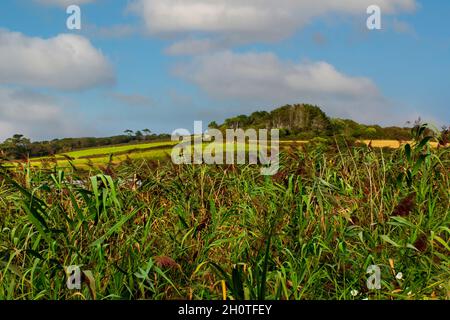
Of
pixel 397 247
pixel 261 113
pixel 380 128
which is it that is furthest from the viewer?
pixel 261 113

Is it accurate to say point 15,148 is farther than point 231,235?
Yes

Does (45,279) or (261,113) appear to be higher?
(261,113)

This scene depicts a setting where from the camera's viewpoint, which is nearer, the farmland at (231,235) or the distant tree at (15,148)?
the farmland at (231,235)

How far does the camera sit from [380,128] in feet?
93.0

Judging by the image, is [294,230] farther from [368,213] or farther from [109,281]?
[109,281]

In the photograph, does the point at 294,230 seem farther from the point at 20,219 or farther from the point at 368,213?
the point at 20,219

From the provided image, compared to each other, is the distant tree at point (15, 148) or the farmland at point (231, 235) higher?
the distant tree at point (15, 148)

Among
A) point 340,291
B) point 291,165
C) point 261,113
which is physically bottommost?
point 340,291

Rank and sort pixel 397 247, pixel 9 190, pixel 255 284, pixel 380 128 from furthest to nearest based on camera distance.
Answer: pixel 380 128, pixel 9 190, pixel 397 247, pixel 255 284

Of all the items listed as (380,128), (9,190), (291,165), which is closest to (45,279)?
(9,190)

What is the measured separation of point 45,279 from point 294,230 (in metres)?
2.18

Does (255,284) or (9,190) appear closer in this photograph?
(255,284)

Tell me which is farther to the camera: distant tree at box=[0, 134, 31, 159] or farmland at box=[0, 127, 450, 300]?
distant tree at box=[0, 134, 31, 159]

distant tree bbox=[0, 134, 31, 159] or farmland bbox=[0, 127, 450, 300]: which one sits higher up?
distant tree bbox=[0, 134, 31, 159]
